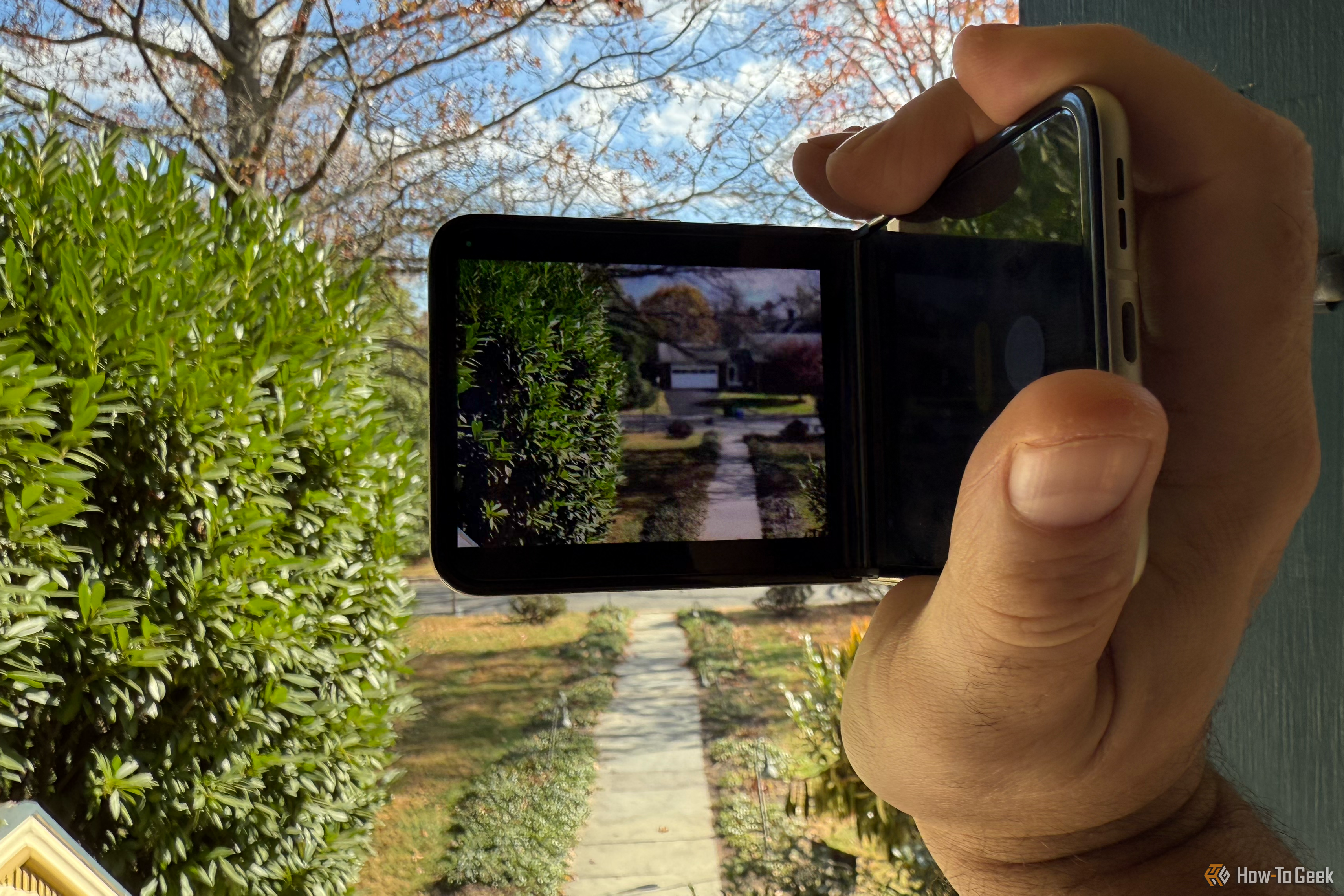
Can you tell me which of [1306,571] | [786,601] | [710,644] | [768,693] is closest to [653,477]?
[1306,571]

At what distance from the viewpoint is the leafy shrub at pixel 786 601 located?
16.1 ft

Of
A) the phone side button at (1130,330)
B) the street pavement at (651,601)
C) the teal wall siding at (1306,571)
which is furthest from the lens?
the street pavement at (651,601)

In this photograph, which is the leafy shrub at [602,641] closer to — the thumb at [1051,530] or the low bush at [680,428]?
the low bush at [680,428]

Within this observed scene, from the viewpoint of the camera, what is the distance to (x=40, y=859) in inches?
42.5

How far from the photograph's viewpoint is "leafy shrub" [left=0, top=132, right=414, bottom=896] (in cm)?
132

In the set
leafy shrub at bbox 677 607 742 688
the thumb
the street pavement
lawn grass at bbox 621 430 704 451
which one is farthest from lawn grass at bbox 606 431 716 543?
the street pavement

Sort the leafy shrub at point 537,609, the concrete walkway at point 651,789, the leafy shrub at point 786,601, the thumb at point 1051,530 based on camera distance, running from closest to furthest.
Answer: the thumb at point 1051,530, the concrete walkway at point 651,789, the leafy shrub at point 786,601, the leafy shrub at point 537,609

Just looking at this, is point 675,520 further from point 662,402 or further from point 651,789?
point 651,789

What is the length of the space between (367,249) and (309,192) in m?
0.42

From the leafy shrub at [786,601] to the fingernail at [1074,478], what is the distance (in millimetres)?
4389

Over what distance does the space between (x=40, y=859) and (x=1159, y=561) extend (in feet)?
4.33

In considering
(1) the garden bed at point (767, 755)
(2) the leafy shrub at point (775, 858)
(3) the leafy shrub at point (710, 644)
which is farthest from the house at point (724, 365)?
(3) the leafy shrub at point (710, 644)

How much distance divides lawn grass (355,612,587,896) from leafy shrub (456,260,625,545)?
269 cm

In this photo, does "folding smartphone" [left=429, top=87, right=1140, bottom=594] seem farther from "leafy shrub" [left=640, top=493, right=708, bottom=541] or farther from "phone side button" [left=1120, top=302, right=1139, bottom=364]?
"phone side button" [left=1120, top=302, right=1139, bottom=364]
